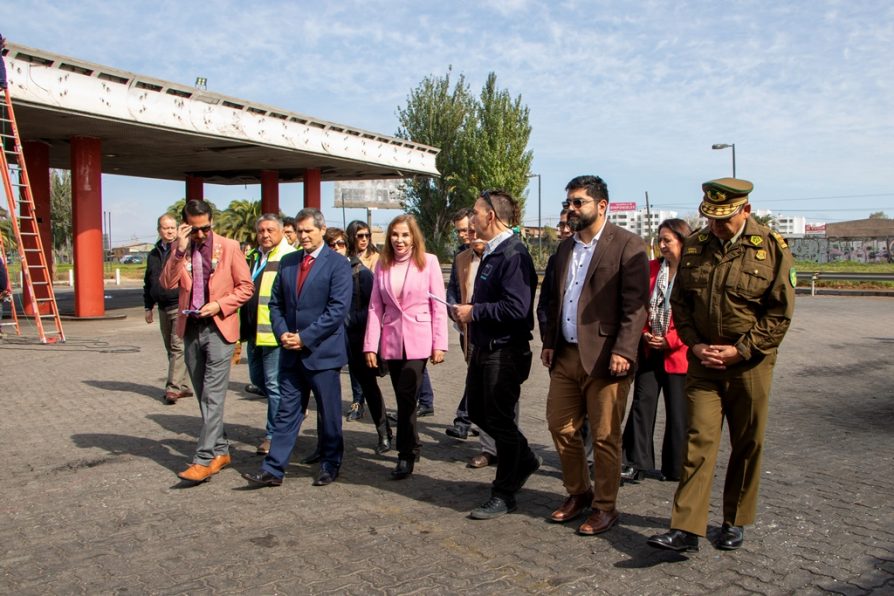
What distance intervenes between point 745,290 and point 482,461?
276cm

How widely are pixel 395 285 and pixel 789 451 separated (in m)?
3.53

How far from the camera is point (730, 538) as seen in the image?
14.2ft

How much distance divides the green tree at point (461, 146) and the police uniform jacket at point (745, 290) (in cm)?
4310

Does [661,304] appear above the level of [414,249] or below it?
below

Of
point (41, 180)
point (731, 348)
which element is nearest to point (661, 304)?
point (731, 348)

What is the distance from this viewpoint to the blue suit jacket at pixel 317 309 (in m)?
5.70

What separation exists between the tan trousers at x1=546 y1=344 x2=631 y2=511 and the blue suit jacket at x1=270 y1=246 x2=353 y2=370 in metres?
1.75

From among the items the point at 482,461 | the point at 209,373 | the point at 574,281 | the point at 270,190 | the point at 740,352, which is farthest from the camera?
the point at 270,190

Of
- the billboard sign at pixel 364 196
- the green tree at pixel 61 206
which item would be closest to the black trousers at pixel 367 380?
the green tree at pixel 61 206

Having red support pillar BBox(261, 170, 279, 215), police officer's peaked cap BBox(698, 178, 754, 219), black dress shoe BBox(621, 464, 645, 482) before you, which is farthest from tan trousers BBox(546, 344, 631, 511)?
red support pillar BBox(261, 170, 279, 215)

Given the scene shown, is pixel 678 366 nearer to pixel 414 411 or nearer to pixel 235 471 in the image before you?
pixel 414 411

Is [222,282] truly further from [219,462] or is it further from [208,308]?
[219,462]

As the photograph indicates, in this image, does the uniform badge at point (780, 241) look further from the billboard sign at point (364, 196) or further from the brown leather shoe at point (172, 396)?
the billboard sign at point (364, 196)

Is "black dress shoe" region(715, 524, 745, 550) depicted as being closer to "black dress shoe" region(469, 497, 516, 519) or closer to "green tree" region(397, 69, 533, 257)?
"black dress shoe" region(469, 497, 516, 519)
